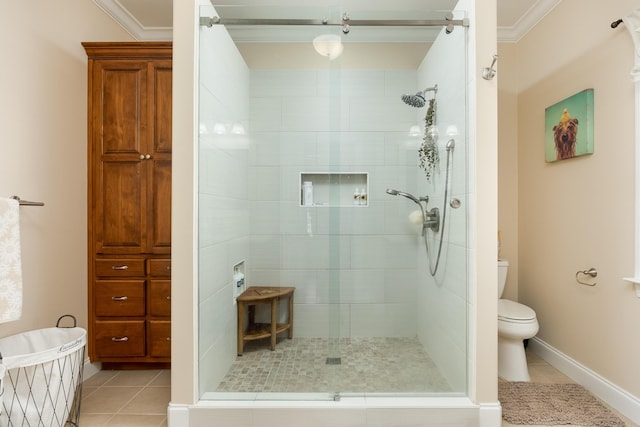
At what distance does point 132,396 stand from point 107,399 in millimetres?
138

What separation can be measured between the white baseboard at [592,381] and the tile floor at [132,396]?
0.04 meters

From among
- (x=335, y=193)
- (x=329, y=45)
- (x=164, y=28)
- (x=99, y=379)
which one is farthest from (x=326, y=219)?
(x=164, y=28)

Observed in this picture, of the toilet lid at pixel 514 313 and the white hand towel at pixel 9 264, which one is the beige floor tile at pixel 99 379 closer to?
the white hand towel at pixel 9 264

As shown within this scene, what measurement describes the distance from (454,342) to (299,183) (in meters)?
1.27

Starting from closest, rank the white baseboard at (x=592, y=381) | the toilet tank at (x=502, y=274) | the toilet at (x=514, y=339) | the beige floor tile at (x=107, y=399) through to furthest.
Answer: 1. the white baseboard at (x=592, y=381)
2. the beige floor tile at (x=107, y=399)
3. the toilet at (x=514, y=339)
4. the toilet tank at (x=502, y=274)

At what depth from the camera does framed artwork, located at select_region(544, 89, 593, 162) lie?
6.92 feet

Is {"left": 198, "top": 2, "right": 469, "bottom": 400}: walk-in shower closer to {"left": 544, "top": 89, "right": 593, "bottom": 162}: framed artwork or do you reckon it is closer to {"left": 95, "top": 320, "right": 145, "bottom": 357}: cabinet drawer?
{"left": 95, "top": 320, "right": 145, "bottom": 357}: cabinet drawer

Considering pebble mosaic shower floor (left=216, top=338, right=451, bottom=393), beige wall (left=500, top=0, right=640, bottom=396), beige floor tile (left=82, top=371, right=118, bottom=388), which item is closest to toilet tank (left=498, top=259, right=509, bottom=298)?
beige wall (left=500, top=0, right=640, bottom=396)

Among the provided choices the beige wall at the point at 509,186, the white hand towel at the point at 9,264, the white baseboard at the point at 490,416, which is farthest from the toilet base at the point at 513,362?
the white hand towel at the point at 9,264

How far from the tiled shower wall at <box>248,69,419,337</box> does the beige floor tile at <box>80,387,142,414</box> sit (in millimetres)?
1055

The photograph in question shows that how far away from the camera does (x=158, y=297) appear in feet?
7.47

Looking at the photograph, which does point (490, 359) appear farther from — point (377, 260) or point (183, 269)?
point (183, 269)

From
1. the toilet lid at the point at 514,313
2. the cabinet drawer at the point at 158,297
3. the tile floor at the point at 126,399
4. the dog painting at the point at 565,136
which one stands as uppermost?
the dog painting at the point at 565,136

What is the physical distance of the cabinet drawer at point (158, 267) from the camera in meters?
2.27
